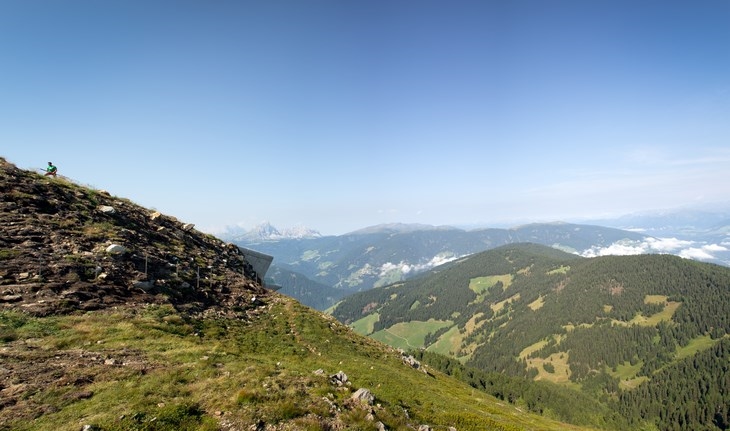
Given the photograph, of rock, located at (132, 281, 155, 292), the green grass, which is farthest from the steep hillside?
rock, located at (132, 281, 155, 292)

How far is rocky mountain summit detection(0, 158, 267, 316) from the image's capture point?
25.4 m

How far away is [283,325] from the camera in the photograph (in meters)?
37.2

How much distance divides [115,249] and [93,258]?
2151 mm

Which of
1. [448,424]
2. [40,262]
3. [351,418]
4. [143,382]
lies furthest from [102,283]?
[448,424]

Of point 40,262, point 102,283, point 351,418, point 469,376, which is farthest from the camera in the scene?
point 469,376

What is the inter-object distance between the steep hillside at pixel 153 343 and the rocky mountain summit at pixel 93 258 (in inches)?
5.4

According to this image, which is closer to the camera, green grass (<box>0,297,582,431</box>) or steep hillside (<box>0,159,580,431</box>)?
green grass (<box>0,297,582,431</box>)

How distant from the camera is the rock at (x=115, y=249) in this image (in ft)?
105

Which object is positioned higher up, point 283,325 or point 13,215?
point 13,215

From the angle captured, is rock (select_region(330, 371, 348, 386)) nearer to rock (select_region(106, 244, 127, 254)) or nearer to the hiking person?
rock (select_region(106, 244, 127, 254))

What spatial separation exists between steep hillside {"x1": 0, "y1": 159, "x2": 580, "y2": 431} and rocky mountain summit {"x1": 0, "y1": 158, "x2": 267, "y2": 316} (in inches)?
5.4

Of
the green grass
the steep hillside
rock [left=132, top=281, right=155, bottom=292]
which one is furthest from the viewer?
rock [left=132, top=281, right=155, bottom=292]

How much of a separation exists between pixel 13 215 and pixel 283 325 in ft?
95.3

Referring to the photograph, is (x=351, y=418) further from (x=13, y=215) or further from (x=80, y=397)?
(x=13, y=215)
